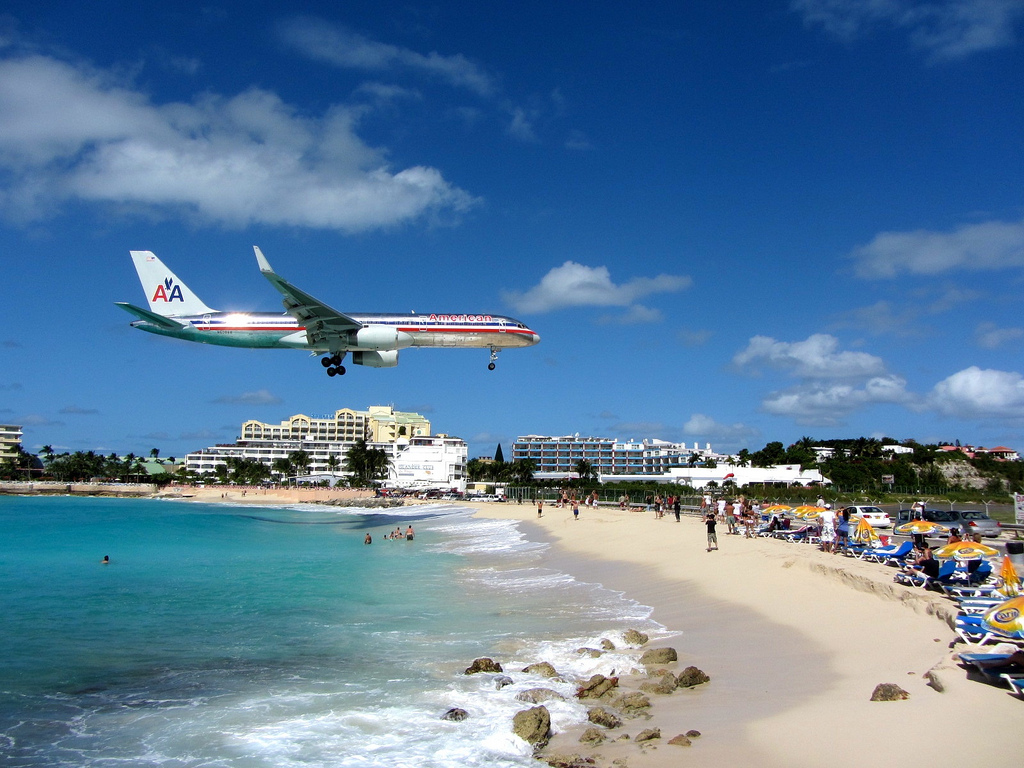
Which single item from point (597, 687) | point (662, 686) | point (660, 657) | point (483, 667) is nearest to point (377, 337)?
point (483, 667)

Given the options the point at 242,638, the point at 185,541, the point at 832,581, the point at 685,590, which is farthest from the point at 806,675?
→ the point at 185,541

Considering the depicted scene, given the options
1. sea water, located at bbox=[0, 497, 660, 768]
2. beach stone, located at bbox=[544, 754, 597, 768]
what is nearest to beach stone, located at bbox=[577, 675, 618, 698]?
sea water, located at bbox=[0, 497, 660, 768]

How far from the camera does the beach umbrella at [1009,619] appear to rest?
8461 mm

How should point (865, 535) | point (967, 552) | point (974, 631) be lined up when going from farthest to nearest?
1. point (865, 535)
2. point (967, 552)
3. point (974, 631)

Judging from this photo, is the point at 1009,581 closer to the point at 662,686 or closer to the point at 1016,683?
the point at 1016,683

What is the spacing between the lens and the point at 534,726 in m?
8.99

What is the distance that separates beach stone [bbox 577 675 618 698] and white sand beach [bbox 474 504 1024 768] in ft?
2.91

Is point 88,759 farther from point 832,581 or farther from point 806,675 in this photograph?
point 832,581

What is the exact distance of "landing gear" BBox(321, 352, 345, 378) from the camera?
115 feet

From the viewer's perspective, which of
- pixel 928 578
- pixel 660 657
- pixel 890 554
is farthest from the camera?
pixel 890 554

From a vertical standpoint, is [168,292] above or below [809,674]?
above

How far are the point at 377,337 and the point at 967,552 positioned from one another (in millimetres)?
25052

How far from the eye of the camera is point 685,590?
18812 millimetres

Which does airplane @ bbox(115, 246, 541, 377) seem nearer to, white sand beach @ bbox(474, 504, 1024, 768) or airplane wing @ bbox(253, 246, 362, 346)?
airplane wing @ bbox(253, 246, 362, 346)
